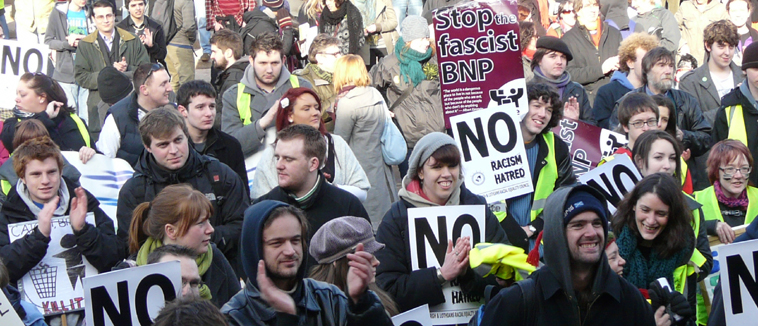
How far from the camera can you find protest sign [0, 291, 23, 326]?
4230mm

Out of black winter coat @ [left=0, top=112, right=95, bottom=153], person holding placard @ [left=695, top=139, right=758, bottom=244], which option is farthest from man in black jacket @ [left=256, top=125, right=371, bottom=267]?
black winter coat @ [left=0, top=112, right=95, bottom=153]

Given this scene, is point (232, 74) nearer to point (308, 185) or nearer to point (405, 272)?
point (308, 185)

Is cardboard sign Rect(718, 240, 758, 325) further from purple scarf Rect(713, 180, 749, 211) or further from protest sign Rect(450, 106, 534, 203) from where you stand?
protest sign Rect(450, 106, 534, 203)

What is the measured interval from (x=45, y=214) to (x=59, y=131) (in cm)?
242

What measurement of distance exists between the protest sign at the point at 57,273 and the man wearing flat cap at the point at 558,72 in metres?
4.56

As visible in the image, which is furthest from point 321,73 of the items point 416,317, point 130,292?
point 130,292

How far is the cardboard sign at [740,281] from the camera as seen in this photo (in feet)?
14.8

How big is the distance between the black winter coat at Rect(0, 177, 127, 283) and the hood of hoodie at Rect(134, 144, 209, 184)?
345 mm

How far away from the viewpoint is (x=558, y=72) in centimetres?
891

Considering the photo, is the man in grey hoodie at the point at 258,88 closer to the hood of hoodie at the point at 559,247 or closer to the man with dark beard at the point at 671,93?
the man with dark beard at the point at 671,93

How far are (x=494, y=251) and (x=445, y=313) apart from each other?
2.26 feet

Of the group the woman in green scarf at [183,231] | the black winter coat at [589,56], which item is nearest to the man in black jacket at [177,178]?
the woman in green scarf at [183,231]

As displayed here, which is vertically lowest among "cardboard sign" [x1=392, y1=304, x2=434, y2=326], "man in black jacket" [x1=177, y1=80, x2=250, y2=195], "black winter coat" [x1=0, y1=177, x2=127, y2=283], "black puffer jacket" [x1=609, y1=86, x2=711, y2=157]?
"cardboard sign" [x1=392, y1=304, x2=434, y2=326]

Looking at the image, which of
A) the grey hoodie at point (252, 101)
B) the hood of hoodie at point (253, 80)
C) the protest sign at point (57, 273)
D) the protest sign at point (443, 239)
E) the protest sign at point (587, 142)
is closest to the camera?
the protest sign at point (443, 239)
